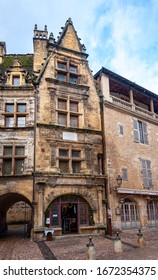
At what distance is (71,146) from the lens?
521 inches

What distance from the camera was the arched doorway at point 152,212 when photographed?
14.7 meters

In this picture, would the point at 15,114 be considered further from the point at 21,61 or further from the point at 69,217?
the point at 69,217

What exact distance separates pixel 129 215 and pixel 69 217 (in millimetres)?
3838

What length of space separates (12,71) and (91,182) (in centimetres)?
856

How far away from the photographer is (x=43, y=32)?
54.9ft

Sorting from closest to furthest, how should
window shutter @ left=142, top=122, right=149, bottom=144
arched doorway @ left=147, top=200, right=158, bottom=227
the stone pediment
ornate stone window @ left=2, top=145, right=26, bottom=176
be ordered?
ornate stone window @ left=2, top=145, right=26, bottom=176 → arched doorway @ left=147, top=200, right=158, bottom=227 → the stone pediment → window shutter @ left=142, top=122, right=149, bottom=144

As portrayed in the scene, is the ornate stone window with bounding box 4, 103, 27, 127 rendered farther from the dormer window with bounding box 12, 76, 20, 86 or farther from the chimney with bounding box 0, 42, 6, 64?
the chimney with bounding box 0, 42, 6, 64

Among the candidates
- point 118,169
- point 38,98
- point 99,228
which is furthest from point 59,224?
point 38,98

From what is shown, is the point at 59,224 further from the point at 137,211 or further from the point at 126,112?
the point at 126,112

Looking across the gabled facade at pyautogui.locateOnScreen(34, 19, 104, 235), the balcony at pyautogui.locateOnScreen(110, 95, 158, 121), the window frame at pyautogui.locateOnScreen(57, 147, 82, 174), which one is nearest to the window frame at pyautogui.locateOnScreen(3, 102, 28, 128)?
the gabled facade at pyautogui.locateOnScreen(34, 19, 104, 235)

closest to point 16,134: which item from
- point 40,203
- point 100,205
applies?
point 40,203

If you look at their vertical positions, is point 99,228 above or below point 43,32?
below

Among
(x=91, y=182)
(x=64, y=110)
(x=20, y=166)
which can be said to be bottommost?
(x=91, y=182)

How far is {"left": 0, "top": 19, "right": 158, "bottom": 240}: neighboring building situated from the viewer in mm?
11977
